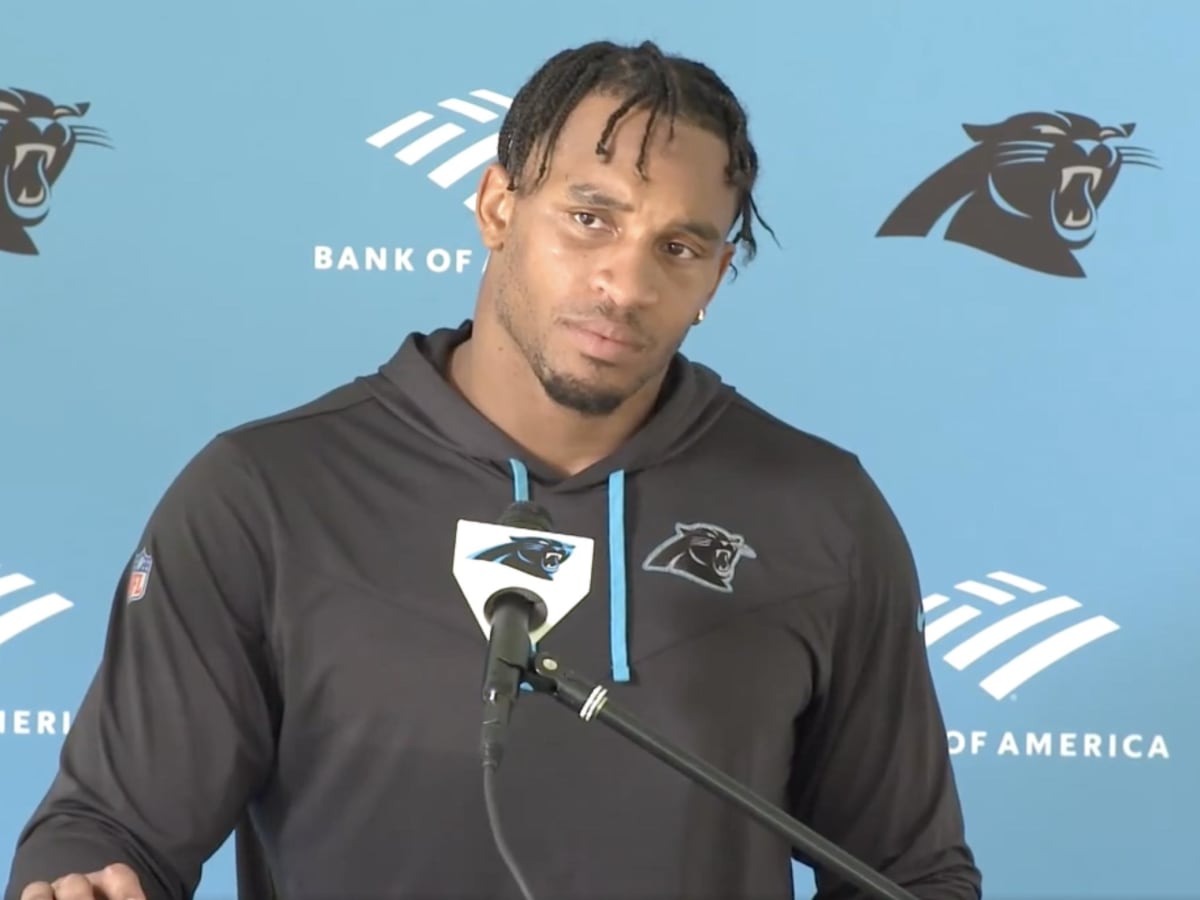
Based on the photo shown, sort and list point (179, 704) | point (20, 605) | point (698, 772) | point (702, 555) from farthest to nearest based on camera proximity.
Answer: point (20, 605), point (702, 555), point (179, 704), point (698, 772)

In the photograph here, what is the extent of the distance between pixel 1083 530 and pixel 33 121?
119 cm

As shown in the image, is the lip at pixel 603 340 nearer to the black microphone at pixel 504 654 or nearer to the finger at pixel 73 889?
the black microphone at pixel 504 654

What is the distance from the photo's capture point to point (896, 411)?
181 centimetres

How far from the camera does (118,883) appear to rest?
0.96 m

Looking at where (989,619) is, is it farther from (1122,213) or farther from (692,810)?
(692,810)

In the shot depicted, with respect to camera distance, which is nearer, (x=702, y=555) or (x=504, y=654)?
(x=504, y=654)

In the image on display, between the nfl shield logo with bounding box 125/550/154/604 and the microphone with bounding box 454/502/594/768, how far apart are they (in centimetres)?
34

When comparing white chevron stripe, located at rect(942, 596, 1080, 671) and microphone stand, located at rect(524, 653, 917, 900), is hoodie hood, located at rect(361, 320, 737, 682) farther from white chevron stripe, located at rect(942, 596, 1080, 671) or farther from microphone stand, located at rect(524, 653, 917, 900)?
white chevron stripe, located at rect(942, 596, 1080, 671)

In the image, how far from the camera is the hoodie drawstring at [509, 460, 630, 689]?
1.22 meters

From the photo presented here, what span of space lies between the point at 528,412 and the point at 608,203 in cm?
18

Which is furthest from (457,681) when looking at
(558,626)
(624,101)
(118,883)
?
(624,101)

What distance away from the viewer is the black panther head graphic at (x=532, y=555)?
0.94 m

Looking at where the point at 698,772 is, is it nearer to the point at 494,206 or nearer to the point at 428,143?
the point at 494,206

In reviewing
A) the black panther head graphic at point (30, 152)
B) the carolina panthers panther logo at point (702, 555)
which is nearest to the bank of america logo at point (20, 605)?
the black panther head graphic at point (30, 152)
